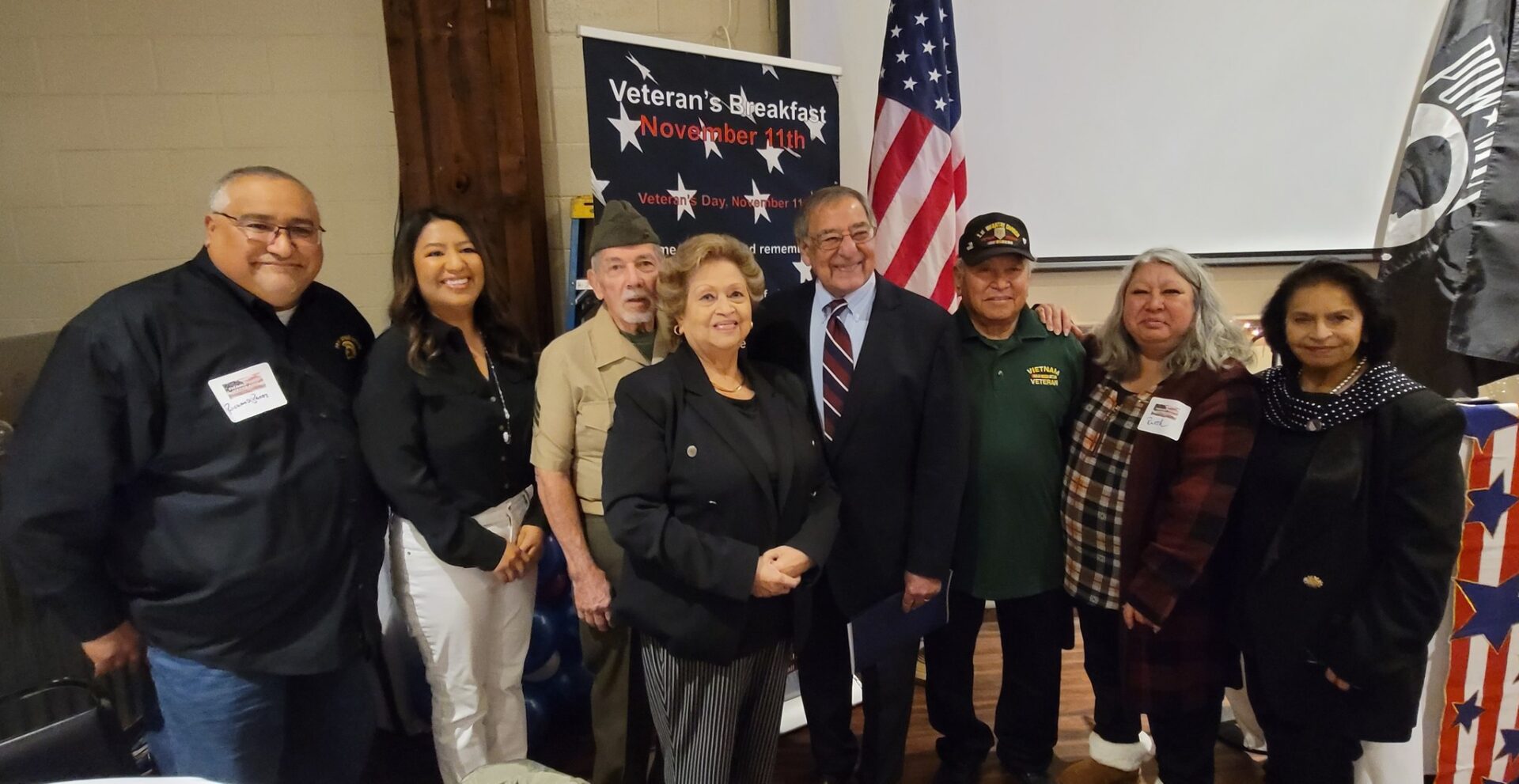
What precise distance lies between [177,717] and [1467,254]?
4.47m

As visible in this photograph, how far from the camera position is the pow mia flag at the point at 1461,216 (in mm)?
2926

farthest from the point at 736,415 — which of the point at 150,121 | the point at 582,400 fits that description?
the point at 150,121

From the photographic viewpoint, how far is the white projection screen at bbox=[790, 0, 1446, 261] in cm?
312

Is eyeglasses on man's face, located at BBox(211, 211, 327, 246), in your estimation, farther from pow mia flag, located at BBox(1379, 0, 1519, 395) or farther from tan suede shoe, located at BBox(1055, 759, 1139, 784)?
pow mia flag, located at BBox(1379, 0, 1519, 395)

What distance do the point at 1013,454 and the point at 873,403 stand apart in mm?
445

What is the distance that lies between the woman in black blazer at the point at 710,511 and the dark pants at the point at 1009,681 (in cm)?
67

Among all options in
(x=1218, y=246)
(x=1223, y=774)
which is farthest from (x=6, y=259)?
(x=1218, y=246)

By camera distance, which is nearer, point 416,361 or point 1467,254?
point 416,361

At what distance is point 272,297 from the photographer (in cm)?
152

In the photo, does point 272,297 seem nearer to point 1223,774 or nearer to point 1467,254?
point 1223,774

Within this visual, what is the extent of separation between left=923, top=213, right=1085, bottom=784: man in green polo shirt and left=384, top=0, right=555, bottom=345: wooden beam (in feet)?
5.69

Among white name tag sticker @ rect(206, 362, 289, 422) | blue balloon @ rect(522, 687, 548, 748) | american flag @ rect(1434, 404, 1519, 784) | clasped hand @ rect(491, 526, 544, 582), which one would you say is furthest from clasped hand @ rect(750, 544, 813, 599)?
american flag @ rect(1434, 404, 1519, 784)

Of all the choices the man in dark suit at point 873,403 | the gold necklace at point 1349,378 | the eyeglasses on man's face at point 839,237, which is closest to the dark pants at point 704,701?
the man in dark suit at point 873,403

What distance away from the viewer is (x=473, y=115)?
2805mm
